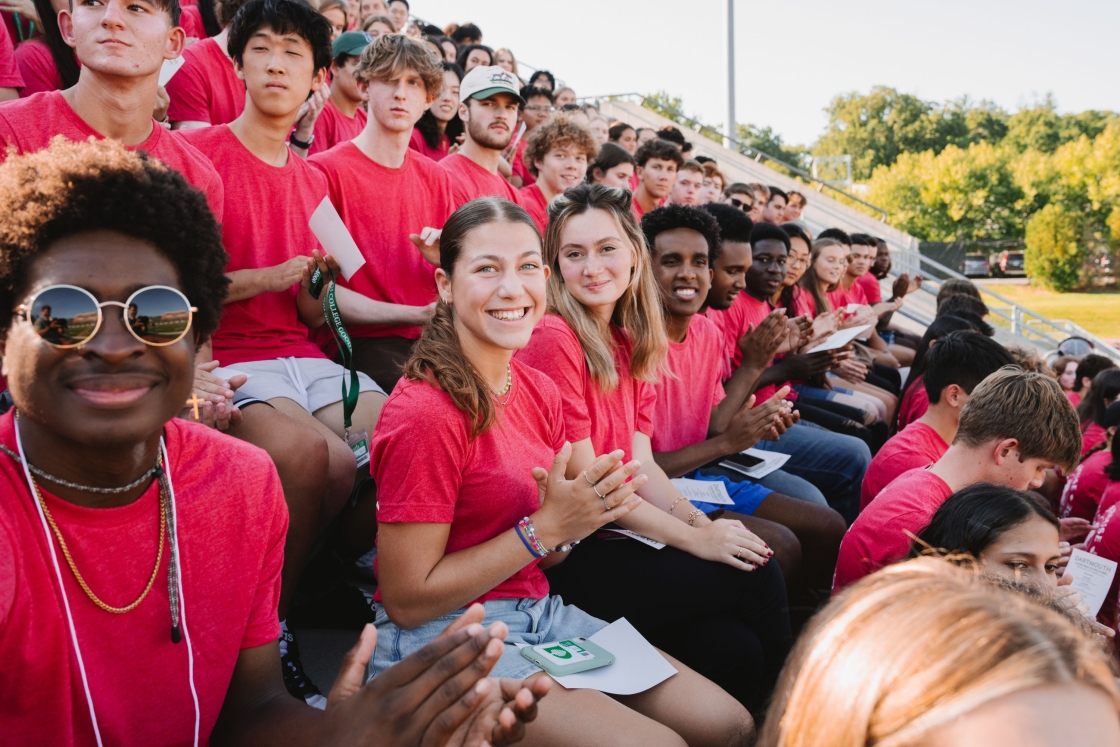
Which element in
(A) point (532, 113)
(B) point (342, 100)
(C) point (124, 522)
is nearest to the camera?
(C) point (124, 522)

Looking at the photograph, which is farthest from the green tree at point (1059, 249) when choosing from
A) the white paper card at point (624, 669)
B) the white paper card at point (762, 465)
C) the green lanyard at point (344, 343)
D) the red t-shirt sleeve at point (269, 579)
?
the red t-shirt sleeve at point (269, 579)

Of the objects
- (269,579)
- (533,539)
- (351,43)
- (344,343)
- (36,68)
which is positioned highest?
(351,43)

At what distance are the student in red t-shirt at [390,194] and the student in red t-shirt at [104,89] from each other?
114cm

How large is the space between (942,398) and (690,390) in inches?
48.9

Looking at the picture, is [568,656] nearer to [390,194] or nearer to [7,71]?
[390,194]

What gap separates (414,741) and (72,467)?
2.52 ft

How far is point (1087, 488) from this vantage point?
14.6 ft

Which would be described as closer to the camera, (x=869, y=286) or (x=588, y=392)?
(x=588, y=392)

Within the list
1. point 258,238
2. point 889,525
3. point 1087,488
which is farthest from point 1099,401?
point 258,238

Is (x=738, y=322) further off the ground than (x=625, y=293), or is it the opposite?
(x=625, y=293)

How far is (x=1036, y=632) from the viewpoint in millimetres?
1050

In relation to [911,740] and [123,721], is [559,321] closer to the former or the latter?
[123,721]

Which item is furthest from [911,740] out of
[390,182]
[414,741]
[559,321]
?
[390,182]

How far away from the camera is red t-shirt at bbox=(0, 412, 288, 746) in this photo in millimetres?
1364
